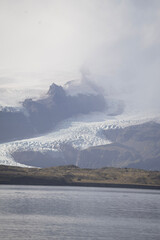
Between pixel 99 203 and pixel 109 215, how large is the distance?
113 feet

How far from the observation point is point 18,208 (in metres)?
131

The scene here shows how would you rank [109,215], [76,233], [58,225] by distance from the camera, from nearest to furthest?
1. [76,233]
2. [58,225]
3. [109,215]

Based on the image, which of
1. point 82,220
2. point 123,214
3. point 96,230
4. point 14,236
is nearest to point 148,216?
point 123,214

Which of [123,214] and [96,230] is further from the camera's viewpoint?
[123,214]

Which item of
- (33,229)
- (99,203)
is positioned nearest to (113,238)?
(33,229)

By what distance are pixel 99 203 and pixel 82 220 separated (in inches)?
1795

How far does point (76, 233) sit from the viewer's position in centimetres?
9469

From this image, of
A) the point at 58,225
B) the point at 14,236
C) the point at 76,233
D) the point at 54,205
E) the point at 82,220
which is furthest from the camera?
the point at 54,205

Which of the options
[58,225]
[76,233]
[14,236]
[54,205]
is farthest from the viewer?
[54,205]

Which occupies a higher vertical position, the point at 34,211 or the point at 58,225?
the point at 34,211

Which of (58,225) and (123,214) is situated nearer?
(58,225)

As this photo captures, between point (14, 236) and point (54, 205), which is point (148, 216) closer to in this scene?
point (54, 205)

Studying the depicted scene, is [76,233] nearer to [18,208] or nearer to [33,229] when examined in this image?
[33,229]

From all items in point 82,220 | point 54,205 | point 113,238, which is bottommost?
point 113,238
